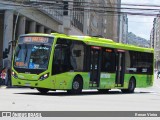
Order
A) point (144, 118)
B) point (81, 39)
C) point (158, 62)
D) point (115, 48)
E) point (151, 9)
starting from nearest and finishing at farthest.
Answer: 1. point (144, 118)
2. point (81, 39)
3. point (115, 48)
4. point (151, 9)
5. point (158, 62)

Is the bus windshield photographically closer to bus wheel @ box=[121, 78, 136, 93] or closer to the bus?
the bus

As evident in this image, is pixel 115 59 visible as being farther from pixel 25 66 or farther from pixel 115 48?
pixel 25 66

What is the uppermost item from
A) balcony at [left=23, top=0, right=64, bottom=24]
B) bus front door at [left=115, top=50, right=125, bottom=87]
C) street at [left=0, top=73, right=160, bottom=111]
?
balcony at [left=23, top=0, right=64, bottom=24]

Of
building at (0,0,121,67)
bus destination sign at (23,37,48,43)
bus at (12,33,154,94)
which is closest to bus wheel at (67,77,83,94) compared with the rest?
bus at (12,33,154,94)

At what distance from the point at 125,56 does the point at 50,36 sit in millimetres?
7690

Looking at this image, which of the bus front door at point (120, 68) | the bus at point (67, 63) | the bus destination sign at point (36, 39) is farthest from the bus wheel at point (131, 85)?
the bus destination sign at point (36, 39)

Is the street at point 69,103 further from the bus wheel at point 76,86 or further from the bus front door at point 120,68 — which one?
the bus front door at point 120,68

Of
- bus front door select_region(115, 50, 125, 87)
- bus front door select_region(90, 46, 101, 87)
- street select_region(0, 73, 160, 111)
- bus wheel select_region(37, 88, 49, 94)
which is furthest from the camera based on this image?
bus front door select_region(115, 50, 125, 87)

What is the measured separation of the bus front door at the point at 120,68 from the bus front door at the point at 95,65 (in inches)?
97.1

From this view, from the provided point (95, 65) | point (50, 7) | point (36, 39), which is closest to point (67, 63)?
point (36, 39)

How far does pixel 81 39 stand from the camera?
25344 mm

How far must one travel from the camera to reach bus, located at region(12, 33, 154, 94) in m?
23.1

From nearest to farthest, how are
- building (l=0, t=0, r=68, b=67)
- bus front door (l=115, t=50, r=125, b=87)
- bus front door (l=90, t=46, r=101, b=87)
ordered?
bus front door (l=90, t=46, r=101, b=87), bus front door (l=115, t=50, r=125, b=87), building (l=0, t=0, r=68, b=67)

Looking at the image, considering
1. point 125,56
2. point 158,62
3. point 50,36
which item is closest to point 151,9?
point 125,56
